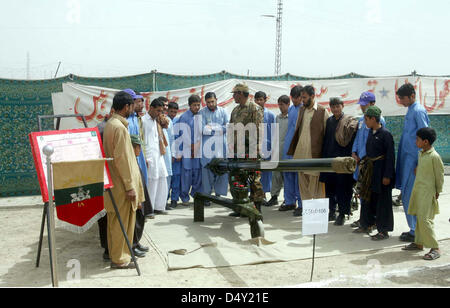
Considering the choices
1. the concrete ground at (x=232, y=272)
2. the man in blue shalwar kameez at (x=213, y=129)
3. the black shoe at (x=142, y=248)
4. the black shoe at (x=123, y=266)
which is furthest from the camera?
the man in blue shalwar kameez at (x=213, y=129)

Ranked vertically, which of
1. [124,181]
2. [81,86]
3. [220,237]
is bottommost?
[220,237]

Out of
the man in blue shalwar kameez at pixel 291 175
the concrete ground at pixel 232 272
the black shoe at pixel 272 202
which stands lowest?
the concrete ground at pixel 232 272

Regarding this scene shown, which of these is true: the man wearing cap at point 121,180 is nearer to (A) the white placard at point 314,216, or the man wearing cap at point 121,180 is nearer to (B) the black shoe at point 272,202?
(A) the white placard at point 314,216

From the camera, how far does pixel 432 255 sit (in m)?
4.24

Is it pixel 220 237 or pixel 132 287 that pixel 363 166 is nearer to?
pixel 220 237

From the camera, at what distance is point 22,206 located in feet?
22.9

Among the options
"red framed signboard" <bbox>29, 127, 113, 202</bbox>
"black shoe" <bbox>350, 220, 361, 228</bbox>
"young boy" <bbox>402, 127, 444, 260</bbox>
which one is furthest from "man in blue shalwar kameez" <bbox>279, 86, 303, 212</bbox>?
"red framed signboard" <bbox>29, 127, 113, 202</bbox>

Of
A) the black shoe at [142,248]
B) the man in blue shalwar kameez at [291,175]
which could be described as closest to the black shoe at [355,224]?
the man in blue shalwar kameez at [291,175]

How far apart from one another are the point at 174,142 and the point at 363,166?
131 inches

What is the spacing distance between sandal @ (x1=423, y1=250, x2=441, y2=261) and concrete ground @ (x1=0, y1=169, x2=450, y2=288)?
48 millimetres

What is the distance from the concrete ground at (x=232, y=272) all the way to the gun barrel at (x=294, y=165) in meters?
1.00

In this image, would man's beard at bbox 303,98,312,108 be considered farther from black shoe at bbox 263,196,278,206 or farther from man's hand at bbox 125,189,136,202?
man's hand at bbox 125,189,136,202

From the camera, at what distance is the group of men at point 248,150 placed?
4027mm
